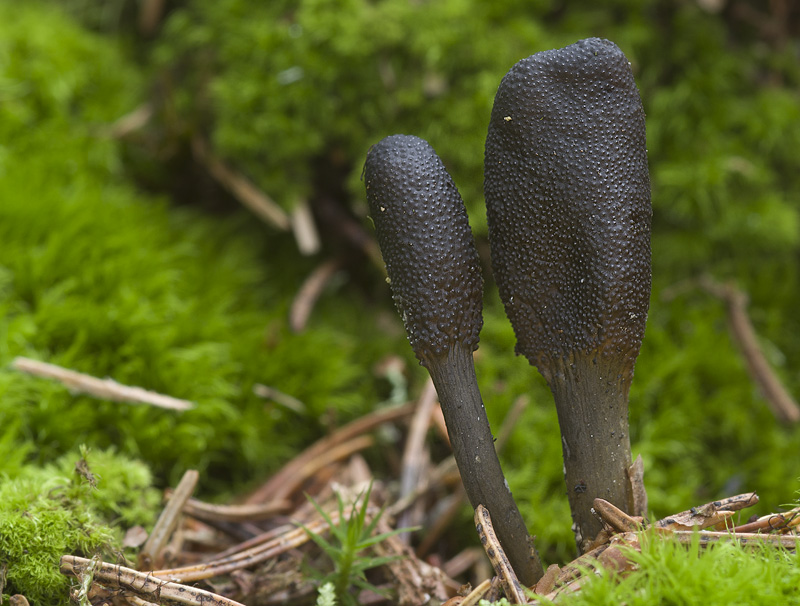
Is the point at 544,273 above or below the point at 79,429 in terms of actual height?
above

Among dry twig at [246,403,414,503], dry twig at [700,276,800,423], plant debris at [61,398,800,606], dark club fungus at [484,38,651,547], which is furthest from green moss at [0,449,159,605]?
dry twig at [700,276,800,423]

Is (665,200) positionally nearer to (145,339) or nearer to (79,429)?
(145,339)

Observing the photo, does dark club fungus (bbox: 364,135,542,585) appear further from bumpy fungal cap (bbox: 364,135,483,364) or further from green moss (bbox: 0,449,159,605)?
green moss (bbox: 0,449,159,605)

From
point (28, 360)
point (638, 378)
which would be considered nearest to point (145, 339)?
point (28, 360)

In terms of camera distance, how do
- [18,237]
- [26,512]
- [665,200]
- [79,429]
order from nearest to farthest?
1. [26,512]
2. [79,429]
3. [18,237]
4. [665,200]

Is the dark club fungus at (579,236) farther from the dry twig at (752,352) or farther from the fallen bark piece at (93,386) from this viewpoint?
the dry twig at (752,352)

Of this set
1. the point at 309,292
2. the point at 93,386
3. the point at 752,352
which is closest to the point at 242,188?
the point at 309,292

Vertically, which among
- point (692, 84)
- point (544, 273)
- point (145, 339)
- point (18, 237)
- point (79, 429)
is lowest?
point (79, 429)

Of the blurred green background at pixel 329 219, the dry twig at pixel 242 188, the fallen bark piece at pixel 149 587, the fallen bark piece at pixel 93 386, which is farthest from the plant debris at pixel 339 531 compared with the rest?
the dry twig at pixel 242 188
